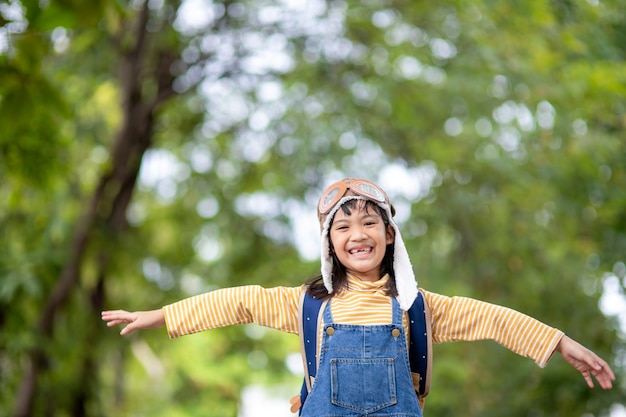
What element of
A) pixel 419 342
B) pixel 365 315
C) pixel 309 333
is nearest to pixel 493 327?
pixel 419 342

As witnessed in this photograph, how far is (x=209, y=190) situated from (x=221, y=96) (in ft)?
3.18

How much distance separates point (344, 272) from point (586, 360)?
613mm

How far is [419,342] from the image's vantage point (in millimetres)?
2326

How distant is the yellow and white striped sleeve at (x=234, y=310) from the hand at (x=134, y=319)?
0.07 ft

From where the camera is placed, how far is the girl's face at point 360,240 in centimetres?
235

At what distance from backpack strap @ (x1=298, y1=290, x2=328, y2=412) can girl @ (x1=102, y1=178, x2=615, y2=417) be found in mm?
19

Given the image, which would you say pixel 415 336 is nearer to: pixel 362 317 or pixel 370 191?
pixel 362 317

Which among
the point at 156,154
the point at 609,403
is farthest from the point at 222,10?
the point at 609,403

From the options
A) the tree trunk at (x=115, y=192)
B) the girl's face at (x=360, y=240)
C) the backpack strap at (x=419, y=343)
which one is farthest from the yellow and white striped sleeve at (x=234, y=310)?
the tree trunk at (x=115, y=192)

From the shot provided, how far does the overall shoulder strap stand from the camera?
2.32 m

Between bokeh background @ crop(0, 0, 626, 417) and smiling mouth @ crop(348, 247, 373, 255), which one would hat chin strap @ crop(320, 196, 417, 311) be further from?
bokeh background @ crop(0, 0, 626, 417)

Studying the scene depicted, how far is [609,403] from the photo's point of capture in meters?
7.03

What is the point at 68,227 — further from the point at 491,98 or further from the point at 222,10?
the point at 491,98

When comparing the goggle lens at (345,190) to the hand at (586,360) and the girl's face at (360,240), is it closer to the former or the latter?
the girl's face at (360,240)
